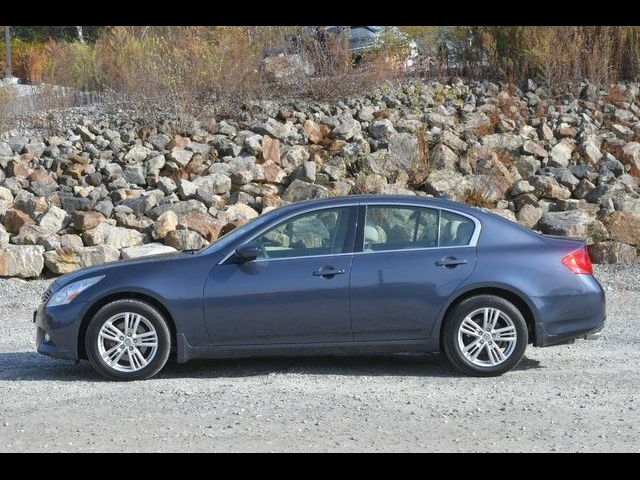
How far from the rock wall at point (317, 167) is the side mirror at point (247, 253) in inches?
245

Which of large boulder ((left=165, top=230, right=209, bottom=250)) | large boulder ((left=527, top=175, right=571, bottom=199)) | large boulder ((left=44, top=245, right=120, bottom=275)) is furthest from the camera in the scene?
large boulder ((left=527, top=175, right=571, bottom=199))

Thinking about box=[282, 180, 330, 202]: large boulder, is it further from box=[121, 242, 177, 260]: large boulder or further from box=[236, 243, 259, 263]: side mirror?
box=[236, 243, 259, 263]: side mirror

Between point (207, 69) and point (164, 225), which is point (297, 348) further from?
point (207, 69)

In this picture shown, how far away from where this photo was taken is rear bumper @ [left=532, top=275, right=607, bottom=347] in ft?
28.0

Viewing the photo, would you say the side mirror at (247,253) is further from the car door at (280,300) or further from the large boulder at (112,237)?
the large boulder at (112,237)

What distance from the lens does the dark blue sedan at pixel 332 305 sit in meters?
8.50

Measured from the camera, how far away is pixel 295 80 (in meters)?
22.2

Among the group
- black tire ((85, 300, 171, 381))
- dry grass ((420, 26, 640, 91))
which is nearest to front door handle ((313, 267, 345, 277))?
black tire ((85, 300, 171, 381))

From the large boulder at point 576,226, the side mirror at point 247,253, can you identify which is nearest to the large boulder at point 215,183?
the large boulder at point 576,226

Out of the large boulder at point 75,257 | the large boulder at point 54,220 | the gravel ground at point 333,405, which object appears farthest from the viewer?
the large boulder at point 54,220

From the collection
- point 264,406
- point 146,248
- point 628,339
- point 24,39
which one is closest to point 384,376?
point 264,406

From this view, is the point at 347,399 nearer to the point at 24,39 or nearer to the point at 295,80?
the point at 295,80

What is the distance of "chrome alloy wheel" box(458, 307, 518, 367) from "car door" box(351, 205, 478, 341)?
0.93 feet

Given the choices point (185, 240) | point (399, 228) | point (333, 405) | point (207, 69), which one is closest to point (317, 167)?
point (185, 240)
